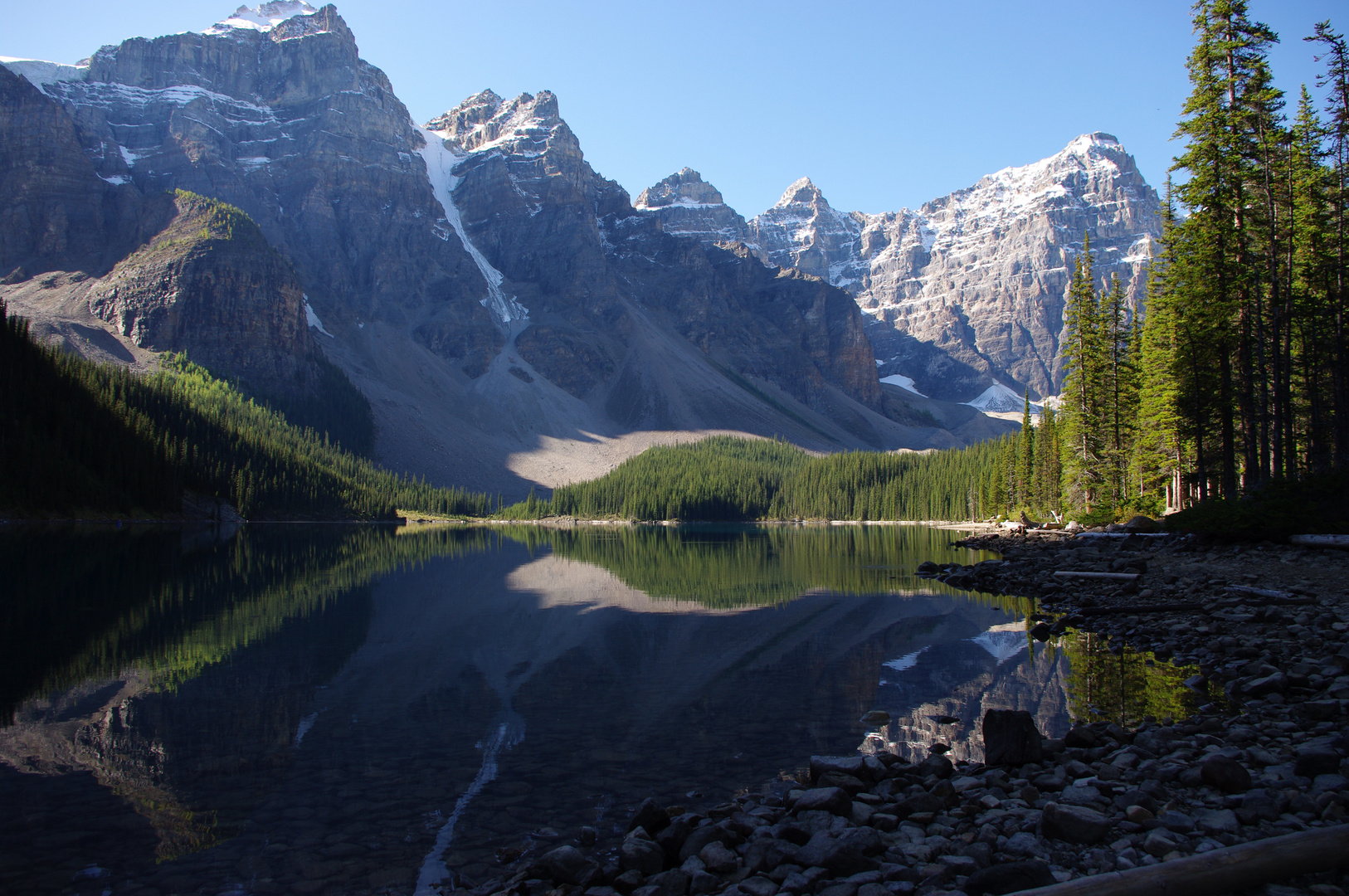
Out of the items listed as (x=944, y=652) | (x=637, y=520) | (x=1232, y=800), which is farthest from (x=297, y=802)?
(x=637, y=520)

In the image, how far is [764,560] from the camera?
52.2 m

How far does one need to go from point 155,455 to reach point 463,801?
108 meters

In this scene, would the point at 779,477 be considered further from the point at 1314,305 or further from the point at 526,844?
the point at 526,844

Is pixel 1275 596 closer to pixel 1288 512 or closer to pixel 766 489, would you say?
pixel 1288 512

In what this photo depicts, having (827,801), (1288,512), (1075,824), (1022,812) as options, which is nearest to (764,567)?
(1288,512)

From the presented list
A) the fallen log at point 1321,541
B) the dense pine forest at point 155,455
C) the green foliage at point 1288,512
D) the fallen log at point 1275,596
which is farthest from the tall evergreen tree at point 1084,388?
the dense pine forest at point 155,455

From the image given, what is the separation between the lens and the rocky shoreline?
20.1 feet

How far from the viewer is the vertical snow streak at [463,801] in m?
7.65

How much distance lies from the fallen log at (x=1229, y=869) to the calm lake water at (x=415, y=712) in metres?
5.05

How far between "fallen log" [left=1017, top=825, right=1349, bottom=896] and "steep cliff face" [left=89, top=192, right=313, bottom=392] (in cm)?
20787

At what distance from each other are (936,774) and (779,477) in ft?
537

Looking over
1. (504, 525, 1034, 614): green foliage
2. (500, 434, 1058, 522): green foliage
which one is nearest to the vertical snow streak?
(504, 525, 1034, 614): green foliage

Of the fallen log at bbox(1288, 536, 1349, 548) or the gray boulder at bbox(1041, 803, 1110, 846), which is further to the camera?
the fallen log at bbox(1288, 536, 1349, 548)

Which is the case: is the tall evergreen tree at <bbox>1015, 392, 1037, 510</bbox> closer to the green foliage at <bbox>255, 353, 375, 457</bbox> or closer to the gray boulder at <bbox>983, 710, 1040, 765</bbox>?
the gray boulder at <bbox>983, 710, 1040, 765</bbox>
